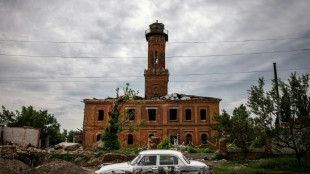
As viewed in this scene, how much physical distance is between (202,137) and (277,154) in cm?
1504

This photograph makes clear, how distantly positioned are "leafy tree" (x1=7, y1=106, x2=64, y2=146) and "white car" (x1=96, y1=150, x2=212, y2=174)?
31558 millimetres

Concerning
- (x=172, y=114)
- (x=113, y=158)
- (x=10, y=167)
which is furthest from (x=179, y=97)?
(x=10, y=167)

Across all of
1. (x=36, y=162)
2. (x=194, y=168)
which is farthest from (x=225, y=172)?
(x=36, y=162)

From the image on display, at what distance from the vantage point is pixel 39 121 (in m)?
37.8

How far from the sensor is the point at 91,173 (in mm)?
11367

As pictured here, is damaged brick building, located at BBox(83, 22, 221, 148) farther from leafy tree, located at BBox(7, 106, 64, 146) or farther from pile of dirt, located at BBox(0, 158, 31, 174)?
pile of dirt, located at BBox(0, 158, 31, 174)

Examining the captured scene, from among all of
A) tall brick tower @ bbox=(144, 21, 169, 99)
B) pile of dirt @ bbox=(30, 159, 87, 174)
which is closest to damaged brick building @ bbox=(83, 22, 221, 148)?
tall brick tower @ bbox=(144, 21, 169, 99)

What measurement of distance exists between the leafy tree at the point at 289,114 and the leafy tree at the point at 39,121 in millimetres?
31991

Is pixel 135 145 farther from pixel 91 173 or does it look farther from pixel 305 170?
pixel 305 170

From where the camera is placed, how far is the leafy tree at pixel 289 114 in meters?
11.5

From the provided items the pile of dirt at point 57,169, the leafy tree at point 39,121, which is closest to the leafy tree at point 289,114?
the pile of dirt at point 57,169

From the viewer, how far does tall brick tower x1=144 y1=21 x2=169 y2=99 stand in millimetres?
35812

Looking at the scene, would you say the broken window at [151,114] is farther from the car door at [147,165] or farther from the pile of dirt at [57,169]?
the car door at [147,165]

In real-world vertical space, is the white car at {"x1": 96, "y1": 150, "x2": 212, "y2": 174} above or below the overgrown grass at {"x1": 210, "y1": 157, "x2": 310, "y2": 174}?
above
